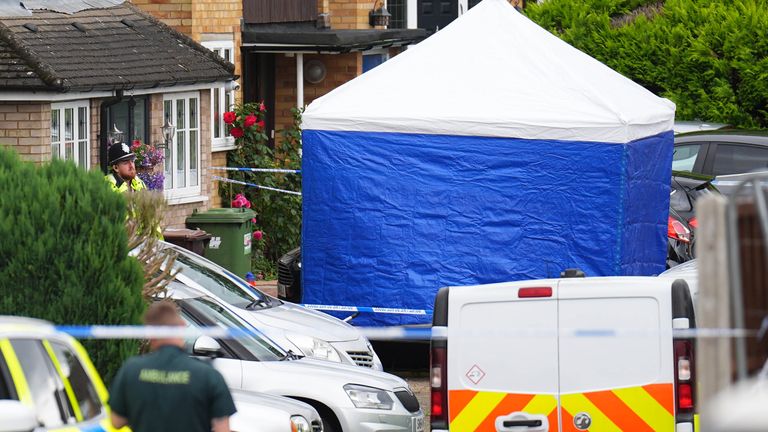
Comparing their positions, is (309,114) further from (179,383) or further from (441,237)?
(179,383)

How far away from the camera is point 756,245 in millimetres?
4941

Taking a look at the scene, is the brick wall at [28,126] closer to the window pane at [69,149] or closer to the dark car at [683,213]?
the window pane at [69,149]

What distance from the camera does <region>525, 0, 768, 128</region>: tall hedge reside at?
2291 centimetres

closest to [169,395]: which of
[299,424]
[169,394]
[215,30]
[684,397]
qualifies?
[169,394]

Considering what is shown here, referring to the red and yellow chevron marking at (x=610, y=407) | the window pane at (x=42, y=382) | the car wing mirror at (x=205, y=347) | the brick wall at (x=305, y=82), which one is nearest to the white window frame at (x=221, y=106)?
the brick wall at (x=305, y=82)

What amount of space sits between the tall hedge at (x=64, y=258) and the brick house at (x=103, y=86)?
15.3ft

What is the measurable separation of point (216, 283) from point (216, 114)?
9690mm

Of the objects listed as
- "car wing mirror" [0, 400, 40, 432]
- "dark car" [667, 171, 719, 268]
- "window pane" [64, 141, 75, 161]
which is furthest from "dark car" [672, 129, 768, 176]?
"car wing mirror" [0, 400, 40, 432]

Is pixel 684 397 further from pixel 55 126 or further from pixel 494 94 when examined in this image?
pixel 55 126

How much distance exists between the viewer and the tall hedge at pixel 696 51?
2291cm

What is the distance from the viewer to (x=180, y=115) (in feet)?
64.2

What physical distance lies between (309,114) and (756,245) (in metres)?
9.85

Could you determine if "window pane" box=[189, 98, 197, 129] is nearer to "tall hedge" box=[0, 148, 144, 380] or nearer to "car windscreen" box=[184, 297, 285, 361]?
"car windscreen" box=[184, 297, 285, 361]

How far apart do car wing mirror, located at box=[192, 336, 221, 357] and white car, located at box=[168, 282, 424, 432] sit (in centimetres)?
6
